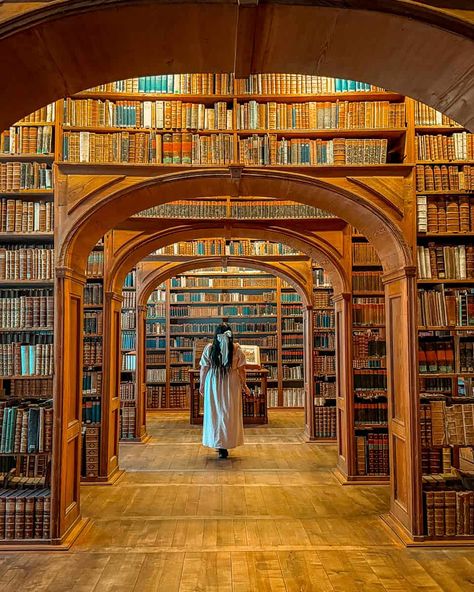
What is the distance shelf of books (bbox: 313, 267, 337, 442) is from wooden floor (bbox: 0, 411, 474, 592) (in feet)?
5.55

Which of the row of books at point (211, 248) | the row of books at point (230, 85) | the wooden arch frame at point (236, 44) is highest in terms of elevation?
the row of books at point (230, 85)

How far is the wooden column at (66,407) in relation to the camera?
446 cm

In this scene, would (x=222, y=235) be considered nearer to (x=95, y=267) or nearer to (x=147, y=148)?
(x=95, y=267)

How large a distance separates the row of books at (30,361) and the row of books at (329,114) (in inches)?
101

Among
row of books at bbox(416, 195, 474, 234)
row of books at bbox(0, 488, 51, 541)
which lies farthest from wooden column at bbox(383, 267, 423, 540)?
row of books at bbox(0, 488, 51, 541)

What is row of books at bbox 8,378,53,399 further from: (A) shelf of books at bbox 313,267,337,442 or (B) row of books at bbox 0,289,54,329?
(A) shelf of books at bbox 313,267,337,442

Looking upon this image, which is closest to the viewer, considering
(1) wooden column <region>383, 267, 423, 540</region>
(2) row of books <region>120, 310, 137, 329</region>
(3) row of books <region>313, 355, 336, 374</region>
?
(1) wooden column <region>383, 267, 423, 540</region>

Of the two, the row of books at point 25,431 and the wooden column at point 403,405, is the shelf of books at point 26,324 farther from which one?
the wooden column at point 403,405

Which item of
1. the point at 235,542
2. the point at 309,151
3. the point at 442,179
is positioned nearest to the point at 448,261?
the point at 442,179

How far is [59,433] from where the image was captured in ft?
14.7

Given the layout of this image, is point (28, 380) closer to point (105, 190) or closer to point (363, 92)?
point (105, 190)

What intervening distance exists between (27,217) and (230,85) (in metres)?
2.01

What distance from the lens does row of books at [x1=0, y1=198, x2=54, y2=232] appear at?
15.5ft

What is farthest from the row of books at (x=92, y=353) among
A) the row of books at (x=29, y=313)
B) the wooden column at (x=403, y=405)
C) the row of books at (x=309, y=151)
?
the wooden column at (x=403, y=405)
